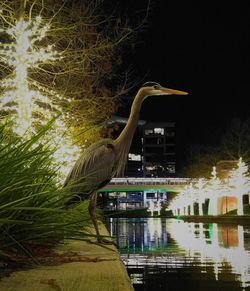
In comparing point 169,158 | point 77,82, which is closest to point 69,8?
point 77,82

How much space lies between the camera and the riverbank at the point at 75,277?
3098 millimetres

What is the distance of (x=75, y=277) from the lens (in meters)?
3.40

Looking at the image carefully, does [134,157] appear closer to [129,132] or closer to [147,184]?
[147,184]

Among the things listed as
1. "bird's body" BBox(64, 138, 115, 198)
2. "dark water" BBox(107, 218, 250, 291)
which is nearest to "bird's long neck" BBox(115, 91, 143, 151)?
"bird's body" BBox(64, 138, 115, 198)

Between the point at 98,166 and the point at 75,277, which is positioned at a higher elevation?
the point at 98,166

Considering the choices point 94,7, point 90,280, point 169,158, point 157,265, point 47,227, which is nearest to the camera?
point 90,280

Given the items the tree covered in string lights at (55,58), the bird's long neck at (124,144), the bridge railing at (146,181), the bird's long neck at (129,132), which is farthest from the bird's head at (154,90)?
the bridge railing at (146,181)

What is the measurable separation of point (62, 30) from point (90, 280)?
11.3 m

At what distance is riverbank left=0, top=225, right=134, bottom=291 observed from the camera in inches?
122

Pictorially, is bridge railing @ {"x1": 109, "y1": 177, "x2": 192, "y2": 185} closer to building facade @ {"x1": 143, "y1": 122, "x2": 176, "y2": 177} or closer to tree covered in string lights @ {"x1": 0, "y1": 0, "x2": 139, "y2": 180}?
building facade @ {"x1": 143, "y1": 122, "x2": 176, "y2": 177}

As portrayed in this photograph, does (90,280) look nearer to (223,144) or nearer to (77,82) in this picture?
(77,82)

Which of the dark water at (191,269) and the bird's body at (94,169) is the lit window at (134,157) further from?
the bird's body at (94,169)

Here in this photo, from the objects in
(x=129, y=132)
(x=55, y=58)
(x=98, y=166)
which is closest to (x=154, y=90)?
(x=129, y=132)

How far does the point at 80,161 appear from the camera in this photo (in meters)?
5.87
